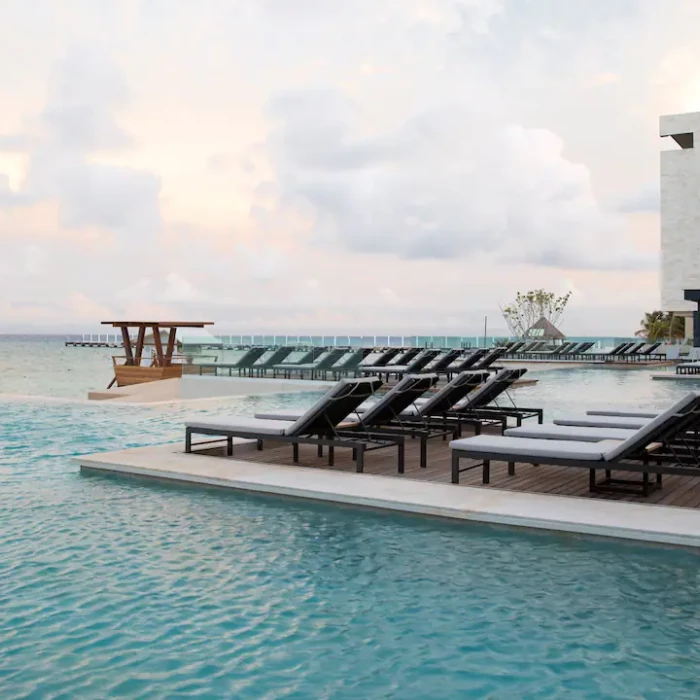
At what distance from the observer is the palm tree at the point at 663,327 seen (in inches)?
1937

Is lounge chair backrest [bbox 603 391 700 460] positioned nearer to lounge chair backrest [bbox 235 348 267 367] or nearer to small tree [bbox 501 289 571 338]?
lounge chair backrest [bbox 235 348 267 367]

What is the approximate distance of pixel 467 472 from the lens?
7148 mm

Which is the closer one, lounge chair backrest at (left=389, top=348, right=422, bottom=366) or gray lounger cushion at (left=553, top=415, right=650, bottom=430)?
gray lounger cushion at (left=553, top=415, right=650, bottom=430)

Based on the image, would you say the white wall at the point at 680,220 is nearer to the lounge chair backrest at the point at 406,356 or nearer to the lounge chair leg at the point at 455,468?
the lounge chair backrest at the point at 406,356

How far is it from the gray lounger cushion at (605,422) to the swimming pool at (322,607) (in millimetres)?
2627

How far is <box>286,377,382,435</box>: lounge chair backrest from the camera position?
7.12m

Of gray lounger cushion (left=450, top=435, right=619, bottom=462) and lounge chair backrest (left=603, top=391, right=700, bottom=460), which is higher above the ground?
lounge chair backrest (left=603, top=391, right=700, bottom=460)

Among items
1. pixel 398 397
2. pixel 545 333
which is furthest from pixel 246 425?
pixel 545 333

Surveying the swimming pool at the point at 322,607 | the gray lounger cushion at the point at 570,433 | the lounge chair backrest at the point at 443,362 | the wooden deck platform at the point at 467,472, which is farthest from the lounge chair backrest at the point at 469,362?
the swimming pool at the point at 322,607

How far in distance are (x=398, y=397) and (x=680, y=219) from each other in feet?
93.3

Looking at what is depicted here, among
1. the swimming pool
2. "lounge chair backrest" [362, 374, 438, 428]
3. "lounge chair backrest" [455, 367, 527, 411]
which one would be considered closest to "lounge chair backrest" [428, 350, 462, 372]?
"lounge chair backrest" [455, 367, 527, 411]

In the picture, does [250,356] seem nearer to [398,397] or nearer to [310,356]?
[310,356]

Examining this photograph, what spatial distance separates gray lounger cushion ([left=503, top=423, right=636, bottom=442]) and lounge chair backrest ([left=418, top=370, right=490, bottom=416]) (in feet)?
3.94

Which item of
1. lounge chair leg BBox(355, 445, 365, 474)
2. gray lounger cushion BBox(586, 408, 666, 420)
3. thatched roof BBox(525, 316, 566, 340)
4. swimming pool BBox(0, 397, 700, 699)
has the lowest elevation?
swimming pool BBox(0, 397, 700, 699)
